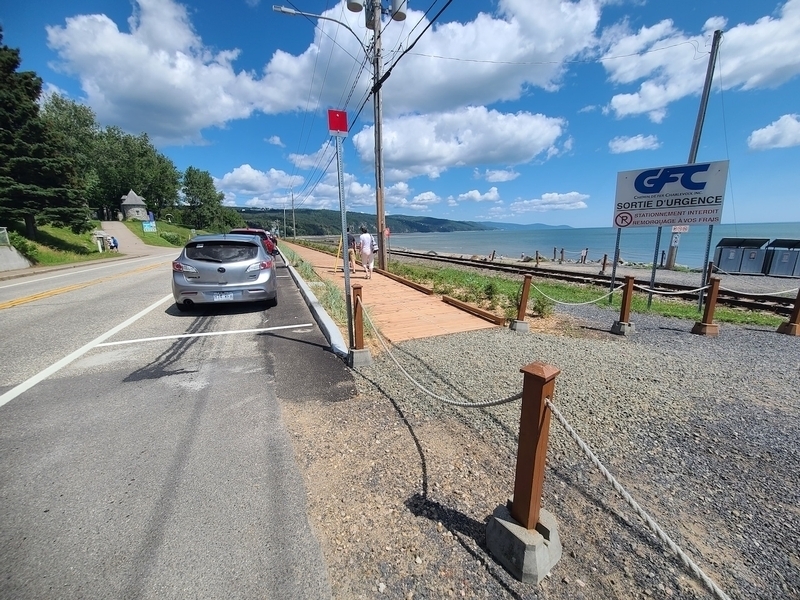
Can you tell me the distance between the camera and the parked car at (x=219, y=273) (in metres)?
7.17

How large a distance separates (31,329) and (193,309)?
102 inches

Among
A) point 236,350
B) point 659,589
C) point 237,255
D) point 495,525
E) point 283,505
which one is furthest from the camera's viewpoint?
point 237,255

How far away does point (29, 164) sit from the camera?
2036 cm

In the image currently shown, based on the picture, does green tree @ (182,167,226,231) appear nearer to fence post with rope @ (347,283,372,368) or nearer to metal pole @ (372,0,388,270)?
metal pole @ (372,0,388,270)

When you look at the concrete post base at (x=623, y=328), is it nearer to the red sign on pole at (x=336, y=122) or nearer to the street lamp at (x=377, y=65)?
the red sign on pole at (x=336, y=122)

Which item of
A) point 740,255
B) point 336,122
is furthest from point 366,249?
point 740,255

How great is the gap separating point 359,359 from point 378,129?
10179 millimetres

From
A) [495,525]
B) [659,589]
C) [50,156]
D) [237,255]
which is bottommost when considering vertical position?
[659,589]

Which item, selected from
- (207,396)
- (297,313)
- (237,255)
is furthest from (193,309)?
(207,396)

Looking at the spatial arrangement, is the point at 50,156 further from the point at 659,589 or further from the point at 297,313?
the point at 659,589

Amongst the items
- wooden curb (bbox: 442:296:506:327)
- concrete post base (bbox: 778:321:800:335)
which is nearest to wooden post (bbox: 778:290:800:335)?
concrete post base (bbox: 778:321:800:335)

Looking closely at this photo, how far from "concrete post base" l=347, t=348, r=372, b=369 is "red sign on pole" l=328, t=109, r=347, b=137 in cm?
284

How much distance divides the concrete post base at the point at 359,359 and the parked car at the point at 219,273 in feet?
12.1

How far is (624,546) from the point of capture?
2.08 m
